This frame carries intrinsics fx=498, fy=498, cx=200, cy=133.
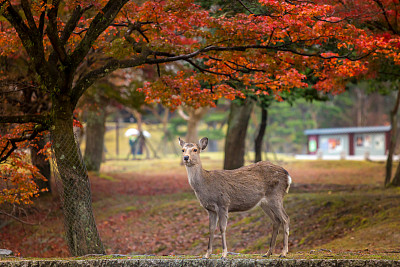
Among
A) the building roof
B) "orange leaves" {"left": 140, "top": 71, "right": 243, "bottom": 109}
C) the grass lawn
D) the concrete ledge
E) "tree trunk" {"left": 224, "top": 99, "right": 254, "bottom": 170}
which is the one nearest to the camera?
the concrete ledge

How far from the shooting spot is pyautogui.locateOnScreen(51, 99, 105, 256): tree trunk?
9195mm

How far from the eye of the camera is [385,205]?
13.9m

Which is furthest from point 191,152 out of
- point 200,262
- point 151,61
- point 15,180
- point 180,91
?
point 15,180

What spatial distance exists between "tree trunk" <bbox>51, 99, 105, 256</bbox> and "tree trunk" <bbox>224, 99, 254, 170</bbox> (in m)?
11.3

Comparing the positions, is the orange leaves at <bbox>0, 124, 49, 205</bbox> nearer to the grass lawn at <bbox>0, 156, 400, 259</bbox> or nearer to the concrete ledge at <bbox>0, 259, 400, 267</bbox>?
the grass lawn at <bbox>0, 156, 400, 259</bbox>

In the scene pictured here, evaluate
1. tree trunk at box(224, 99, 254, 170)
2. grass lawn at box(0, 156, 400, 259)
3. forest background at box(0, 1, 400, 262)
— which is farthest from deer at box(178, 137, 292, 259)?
tree trunk at box(224, 99, 254, 170)

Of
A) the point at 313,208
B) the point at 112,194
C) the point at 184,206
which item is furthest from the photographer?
Result: the point at 112,194

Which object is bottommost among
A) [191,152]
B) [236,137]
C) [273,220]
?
[273,220]

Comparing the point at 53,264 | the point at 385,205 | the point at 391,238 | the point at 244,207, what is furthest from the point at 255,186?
the point at 385,205

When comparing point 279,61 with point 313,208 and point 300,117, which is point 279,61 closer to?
point 313,208

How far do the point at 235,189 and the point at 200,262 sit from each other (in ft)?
3.84

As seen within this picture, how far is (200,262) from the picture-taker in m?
6.64

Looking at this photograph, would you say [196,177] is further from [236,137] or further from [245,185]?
[236,137]

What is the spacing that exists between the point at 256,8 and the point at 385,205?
669 cm
